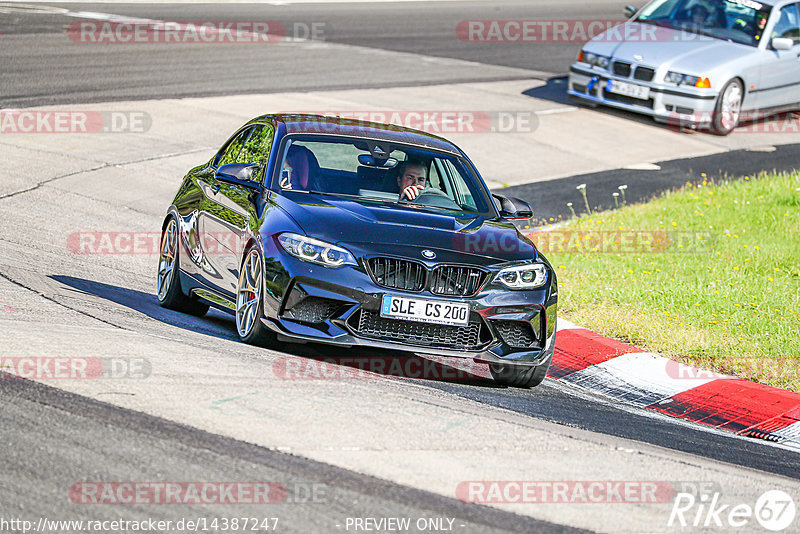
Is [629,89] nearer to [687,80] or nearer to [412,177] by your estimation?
[687,80]

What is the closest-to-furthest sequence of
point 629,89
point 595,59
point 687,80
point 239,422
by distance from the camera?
point 239,422, point 687,80, point 629,89, point 595,59

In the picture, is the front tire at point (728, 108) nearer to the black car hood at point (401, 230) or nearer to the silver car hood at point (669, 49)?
the silver car hood at point (669, 49)

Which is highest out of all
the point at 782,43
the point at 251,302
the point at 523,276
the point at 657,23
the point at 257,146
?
the point at 657,23

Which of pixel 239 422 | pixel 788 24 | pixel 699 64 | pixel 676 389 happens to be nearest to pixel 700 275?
pixel 676 389

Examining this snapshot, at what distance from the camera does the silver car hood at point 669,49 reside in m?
19.5

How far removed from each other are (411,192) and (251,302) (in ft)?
5.06

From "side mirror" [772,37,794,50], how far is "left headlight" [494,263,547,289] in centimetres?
1383

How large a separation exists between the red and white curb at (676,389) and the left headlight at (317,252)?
218cm

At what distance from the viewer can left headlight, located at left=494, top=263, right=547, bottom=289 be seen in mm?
7551

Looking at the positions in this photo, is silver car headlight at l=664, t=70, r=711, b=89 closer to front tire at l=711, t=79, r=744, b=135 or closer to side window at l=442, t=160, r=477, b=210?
front tire at l=711, t=79, r=744, b=135

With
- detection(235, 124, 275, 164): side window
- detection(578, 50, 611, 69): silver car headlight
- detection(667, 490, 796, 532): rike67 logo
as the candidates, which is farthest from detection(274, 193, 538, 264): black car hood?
detection(578, 50, 611, 69): silver car headlight

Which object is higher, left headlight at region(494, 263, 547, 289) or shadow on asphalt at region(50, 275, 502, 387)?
left headlight at region(494, 263, 547, 289)

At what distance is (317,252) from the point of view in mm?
7316

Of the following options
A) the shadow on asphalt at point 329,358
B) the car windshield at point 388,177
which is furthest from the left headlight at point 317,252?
the car windshield at point 388,177
